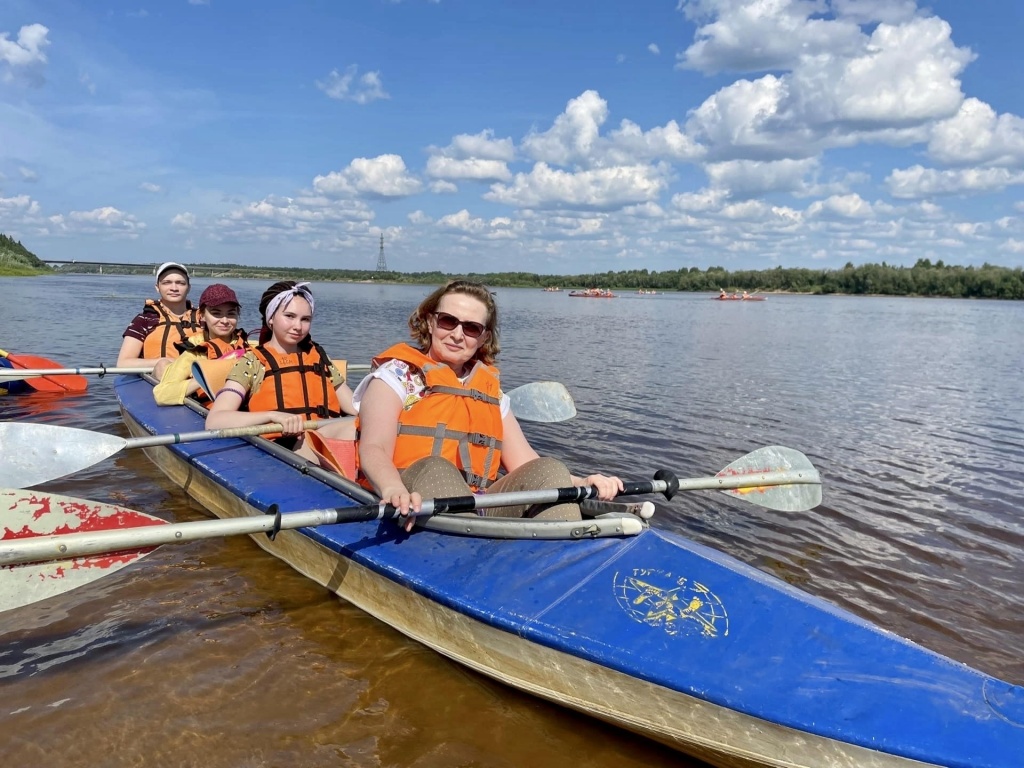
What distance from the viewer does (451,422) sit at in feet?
11.1

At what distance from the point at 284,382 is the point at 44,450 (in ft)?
4.88

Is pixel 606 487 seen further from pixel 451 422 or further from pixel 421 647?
pixel 421 647

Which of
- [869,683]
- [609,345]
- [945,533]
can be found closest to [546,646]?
[869,683]

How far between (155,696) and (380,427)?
1470 mm

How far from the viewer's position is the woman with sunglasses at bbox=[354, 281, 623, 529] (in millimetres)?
3191

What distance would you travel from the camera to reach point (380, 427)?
321 cm

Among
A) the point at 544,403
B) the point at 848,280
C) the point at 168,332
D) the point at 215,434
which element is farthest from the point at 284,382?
the point at 848,280

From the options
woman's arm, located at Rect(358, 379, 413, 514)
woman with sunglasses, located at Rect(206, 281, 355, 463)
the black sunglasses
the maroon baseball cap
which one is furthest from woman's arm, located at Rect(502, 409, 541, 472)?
the maroon baseball cap

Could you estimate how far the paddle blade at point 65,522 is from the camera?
10.1 feet

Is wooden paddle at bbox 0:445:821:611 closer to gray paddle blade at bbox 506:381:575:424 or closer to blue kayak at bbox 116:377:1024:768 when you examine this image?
blue kayak at bbox 116:377:1024:768

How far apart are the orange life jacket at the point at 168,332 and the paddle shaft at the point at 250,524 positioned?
18.5ft

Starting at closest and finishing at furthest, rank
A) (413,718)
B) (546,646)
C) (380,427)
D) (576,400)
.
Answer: (546,646)
(413,718)
(380,427)
(576,400)

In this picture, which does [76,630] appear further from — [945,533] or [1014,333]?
[1014,333]

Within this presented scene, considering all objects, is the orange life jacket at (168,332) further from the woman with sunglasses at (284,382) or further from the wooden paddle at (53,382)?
the woman with sunglasses at (284,382)
